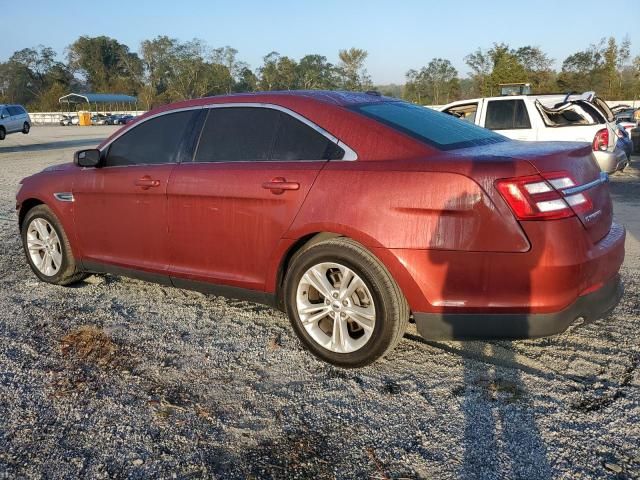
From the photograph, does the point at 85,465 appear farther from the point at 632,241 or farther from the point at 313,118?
the point at 632,241

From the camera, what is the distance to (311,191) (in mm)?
3324

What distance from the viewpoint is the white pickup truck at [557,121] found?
33.6ft

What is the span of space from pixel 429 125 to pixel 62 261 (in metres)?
3.31

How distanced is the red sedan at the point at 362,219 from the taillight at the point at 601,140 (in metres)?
7.34

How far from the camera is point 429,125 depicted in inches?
140

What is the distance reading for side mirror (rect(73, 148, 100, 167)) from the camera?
4.54 meters

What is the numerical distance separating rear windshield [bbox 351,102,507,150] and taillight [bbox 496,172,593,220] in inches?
20.9

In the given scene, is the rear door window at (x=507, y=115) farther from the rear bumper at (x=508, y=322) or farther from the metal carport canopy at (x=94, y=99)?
the metal carport canopy at (x=94, y=99)

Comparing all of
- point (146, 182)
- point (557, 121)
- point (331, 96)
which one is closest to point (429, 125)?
point (331, 96)

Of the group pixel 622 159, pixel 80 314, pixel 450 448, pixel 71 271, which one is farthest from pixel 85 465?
pixel 622 159

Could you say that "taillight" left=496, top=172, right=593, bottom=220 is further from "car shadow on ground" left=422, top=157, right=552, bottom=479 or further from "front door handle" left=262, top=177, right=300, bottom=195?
"front door handle" left=262, top=177, right=300, bottom=195

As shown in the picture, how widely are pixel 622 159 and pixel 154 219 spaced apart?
372 inches

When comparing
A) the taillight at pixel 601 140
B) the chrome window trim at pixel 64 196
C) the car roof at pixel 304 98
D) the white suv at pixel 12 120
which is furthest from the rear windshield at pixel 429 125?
the white suv at pixel 12 120

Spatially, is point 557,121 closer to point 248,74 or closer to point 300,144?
point 300,144
